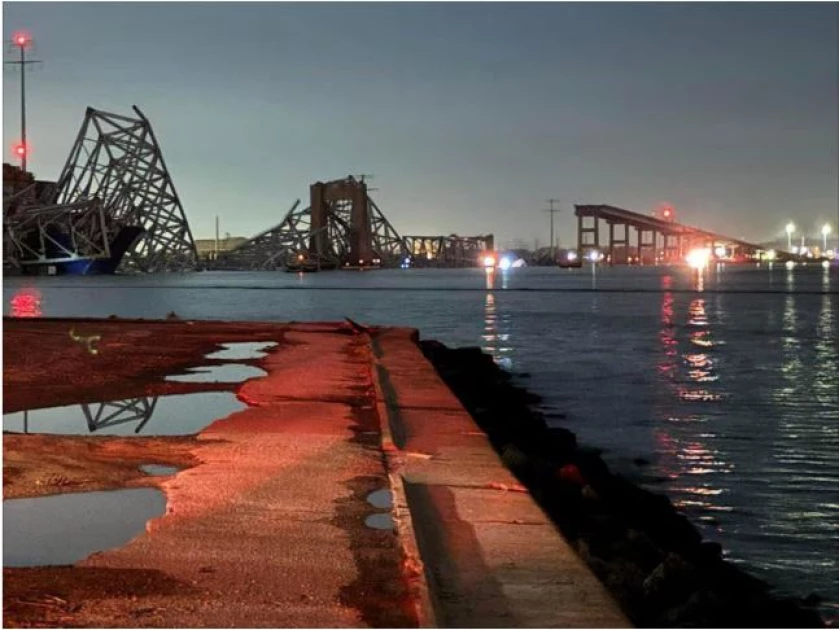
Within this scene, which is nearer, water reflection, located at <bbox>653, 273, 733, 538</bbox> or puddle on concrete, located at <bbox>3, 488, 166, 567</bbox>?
puddle on concrete, located at <bbox>3, 488, 166, 567</bbox>

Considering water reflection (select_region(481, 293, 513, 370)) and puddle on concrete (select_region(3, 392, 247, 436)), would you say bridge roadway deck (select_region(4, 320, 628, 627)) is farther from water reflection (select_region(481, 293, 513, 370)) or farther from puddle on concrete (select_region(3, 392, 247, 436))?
water reflection (select_region(481, 293, 513, 370))

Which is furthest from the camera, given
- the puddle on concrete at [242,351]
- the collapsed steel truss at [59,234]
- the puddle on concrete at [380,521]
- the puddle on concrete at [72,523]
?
the collapsed steel truss at [59,234]

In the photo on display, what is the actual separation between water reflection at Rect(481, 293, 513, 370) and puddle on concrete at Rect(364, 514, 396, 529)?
53.0 feet

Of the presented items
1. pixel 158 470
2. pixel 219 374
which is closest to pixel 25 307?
pixel 219 374

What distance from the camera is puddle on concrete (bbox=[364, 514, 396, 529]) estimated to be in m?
4.64

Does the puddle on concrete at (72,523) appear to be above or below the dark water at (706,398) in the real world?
above

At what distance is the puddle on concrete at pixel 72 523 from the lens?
431 centimetres

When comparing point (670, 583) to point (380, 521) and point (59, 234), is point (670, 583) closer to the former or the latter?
point (380, 521)

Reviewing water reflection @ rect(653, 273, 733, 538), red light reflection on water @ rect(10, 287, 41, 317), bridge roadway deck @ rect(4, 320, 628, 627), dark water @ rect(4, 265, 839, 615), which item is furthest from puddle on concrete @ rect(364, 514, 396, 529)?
red light reflection on water @ rect(10, 287, 41, 317)

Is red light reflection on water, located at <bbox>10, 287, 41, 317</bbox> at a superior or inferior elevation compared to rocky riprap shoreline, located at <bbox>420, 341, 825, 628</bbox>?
superior

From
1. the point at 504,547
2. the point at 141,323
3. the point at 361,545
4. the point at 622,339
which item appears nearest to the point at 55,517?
the point at 361,545

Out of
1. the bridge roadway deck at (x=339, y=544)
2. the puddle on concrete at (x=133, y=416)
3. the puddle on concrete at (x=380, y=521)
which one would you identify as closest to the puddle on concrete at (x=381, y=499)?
the bridge roadway deck at (x=339, y=544)

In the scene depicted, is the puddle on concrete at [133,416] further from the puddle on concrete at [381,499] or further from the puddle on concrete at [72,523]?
the puddle on concrete at [381,499]

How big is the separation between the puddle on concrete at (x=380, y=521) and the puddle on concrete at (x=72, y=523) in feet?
3.16
